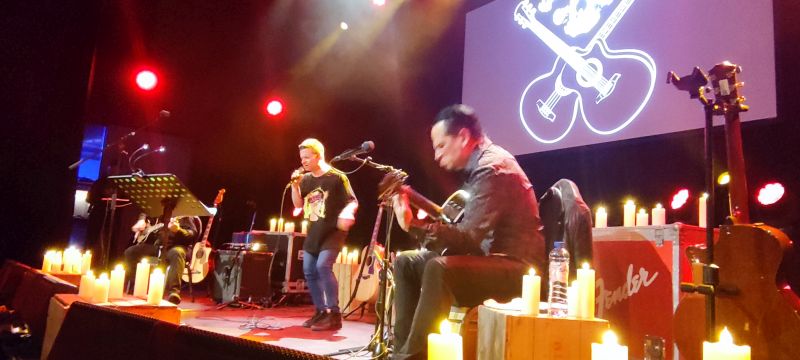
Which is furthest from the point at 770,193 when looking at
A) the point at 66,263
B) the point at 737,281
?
the point at 66,263

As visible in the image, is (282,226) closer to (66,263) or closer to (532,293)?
(66,263)

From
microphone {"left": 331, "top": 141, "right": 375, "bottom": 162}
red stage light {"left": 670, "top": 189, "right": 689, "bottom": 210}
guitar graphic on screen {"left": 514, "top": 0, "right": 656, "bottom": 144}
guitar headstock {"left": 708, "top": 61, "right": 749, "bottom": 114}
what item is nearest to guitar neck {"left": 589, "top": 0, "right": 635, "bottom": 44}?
guitar graphic on screen {"left": 514, "top": 0, "right": 656, "bottom": 144}

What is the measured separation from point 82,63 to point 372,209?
14.6 ft

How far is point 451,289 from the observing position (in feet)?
7.80

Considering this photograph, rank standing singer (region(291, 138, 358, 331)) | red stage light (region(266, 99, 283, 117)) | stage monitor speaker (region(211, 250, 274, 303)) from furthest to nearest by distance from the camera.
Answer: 1. red stage light (region(266, 99, 283, 117))
2. stage monitor speaker (region(211, 250, 274, 303))
3. standing singer (region(291, 138, 358, 331))

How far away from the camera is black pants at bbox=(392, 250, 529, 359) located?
2316mm

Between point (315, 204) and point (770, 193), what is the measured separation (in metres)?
3.51

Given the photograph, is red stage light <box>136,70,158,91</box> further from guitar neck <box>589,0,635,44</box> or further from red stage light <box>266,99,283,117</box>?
guitar neck <box>589,0,635,44</box>

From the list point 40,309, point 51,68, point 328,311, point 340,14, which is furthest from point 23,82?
point 340,14

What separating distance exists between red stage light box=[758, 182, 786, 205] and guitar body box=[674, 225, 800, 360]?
5.39ft

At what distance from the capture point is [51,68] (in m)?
5.11

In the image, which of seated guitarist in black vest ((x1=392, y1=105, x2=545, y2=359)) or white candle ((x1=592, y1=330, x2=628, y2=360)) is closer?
white candle ((x1=592, y1=330, x2=628, y2=360))

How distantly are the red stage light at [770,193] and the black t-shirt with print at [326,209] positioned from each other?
3.19 m

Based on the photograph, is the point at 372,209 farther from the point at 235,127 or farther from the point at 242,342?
the point at 242,342
